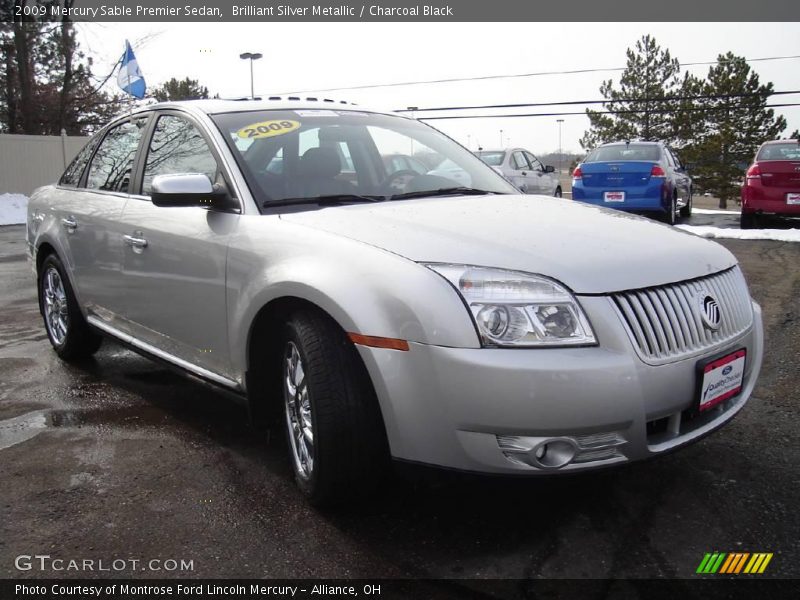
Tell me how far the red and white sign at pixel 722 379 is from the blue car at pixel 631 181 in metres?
8.63

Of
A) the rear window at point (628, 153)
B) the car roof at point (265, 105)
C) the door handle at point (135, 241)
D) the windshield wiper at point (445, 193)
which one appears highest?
the rear window at point (628, 153)

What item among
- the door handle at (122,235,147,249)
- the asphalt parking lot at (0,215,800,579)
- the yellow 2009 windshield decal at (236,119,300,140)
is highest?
the yellow 2009 windshield decal at (236,119,300,140)

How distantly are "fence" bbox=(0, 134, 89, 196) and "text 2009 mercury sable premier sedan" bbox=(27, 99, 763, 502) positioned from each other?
853 inches

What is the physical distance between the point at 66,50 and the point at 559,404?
28.4 metres

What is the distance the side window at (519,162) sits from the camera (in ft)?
52.5

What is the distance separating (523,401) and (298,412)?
3.27 feet

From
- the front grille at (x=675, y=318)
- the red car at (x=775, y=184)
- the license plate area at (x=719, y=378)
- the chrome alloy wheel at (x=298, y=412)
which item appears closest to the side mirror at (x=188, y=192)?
the chrome alloy wheel at (x=298, y=412)

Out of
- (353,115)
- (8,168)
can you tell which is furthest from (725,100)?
(353,115)

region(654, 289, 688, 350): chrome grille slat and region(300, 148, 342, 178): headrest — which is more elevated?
region(300, 148, 342, 178): headrest

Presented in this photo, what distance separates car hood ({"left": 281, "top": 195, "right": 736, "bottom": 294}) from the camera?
7.78ft

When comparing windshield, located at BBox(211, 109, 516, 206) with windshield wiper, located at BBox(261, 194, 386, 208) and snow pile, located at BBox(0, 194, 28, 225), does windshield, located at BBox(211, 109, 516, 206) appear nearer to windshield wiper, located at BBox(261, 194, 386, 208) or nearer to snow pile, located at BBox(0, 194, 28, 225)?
windshield wiper, located at BBox(261, 194, 386, 208)

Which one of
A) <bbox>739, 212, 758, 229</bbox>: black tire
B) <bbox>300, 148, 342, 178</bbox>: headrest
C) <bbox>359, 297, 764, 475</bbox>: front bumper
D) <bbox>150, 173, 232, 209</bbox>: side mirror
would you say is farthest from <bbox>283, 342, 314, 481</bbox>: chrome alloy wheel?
<bbox>739, 212, 758, 229</bbox>: black tire

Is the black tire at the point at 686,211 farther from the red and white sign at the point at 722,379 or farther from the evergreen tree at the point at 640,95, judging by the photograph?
the evergreen tree at the point at 640,95

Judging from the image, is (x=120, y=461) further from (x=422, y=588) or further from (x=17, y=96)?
(x=17, y=96)
